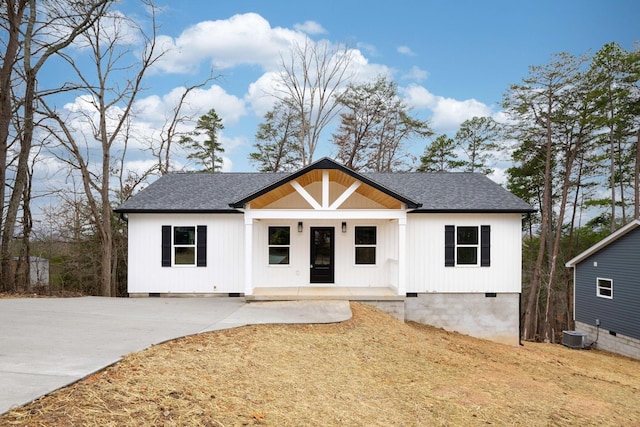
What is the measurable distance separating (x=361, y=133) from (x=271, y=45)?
24.2 ft

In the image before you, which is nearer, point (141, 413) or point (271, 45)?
point (141, 413)

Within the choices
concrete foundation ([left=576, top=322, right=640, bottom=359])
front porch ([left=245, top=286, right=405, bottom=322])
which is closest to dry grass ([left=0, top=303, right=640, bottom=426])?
front porch ([left=245, top=286, right=405, bottom=322])

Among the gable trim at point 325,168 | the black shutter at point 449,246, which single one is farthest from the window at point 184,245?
the black shutter at point 449,246

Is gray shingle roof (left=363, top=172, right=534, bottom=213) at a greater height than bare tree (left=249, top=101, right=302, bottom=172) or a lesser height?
lesser

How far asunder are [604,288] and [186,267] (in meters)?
17.0

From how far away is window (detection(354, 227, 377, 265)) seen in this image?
1302 centimetres

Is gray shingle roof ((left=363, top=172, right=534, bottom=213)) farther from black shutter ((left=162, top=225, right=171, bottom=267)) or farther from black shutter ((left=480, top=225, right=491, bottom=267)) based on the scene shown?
black shutter ((left=162, top=225, right=171, bottom=267))

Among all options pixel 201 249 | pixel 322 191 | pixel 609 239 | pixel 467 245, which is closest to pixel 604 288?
pixel 609 239

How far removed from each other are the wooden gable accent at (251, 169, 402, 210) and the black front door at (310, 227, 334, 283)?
1039 mm

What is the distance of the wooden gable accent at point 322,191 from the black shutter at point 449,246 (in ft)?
6.54

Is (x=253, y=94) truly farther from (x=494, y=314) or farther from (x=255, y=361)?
(x=255, y=361)

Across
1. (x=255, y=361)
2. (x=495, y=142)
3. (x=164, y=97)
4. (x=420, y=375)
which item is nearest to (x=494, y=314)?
(x=420, y=375)

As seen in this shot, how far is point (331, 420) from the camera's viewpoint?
14.4 feet

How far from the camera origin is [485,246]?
12.4 metres
